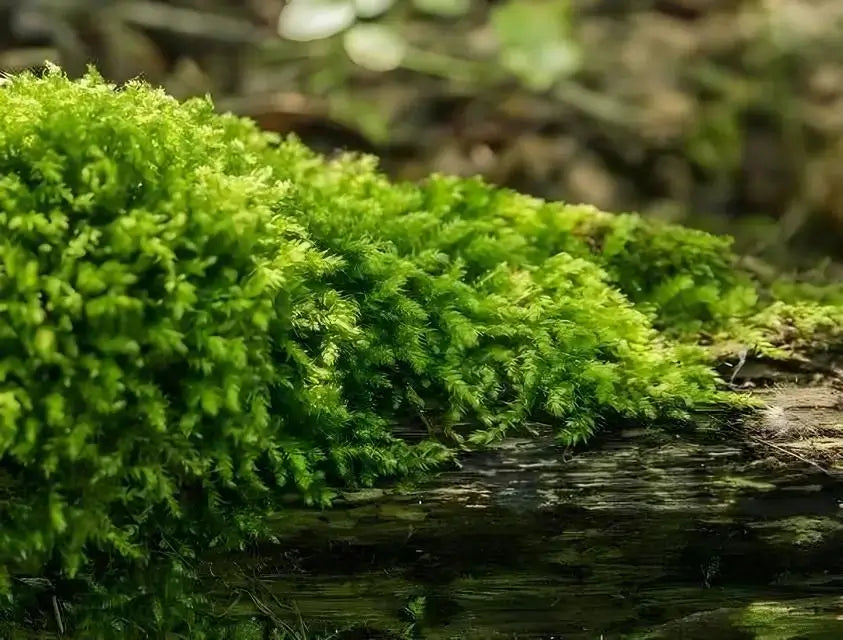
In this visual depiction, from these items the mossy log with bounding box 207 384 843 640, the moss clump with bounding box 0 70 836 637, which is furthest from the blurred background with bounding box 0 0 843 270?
the mossy log with bounding box 207 384 843 640

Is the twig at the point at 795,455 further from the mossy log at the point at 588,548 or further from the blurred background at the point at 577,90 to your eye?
the blurred background at the point at 577,90

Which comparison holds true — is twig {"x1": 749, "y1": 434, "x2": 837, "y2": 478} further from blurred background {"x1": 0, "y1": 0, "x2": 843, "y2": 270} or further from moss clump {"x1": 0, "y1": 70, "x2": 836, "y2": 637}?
blurred background {"x1": 0, "y1": 0, "x2": 843, "y2": 270}

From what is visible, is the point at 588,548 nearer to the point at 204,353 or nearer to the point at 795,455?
the point at 795,455

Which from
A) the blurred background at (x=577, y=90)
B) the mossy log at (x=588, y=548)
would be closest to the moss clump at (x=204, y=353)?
the mossy log at (x=588, y=548)

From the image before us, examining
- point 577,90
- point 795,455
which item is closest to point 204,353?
point 795,455

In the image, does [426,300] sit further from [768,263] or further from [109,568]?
[768,263]

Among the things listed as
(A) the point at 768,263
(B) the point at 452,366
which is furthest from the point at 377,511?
(A) the point at 768,263

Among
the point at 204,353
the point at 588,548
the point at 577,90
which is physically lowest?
the point at 588,548
